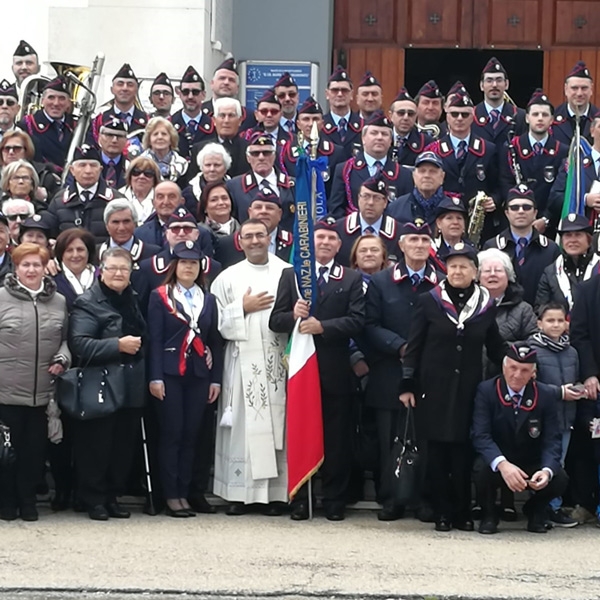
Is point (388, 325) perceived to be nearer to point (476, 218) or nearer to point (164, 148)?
point (476, 218)

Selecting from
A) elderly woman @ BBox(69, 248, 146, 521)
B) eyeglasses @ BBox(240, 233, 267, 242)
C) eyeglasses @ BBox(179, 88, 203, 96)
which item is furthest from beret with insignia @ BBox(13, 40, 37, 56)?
elderly woman @ BBox(69, 248, 146, 521)

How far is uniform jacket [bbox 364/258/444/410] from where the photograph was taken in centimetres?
1121

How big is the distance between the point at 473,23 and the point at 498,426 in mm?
9232

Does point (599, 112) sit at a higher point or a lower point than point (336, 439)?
higher

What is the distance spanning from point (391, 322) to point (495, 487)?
1290mm

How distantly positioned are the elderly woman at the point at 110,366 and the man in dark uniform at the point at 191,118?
3.32m

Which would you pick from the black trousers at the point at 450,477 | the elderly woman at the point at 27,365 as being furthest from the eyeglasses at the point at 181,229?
the black trousers at the point at 450,477

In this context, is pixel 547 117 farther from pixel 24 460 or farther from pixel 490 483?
pixel 24 460

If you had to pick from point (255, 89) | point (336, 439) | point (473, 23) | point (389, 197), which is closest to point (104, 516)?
point (336, 439)

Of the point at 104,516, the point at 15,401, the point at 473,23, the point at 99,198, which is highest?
the point at 473,23

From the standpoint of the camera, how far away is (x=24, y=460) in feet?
35.7

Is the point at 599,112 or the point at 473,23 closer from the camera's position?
the point at 599,112

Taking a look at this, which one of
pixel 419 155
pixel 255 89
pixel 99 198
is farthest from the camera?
pixel 255 89

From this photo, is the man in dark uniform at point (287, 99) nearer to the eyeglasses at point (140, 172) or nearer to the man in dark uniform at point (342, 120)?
the man in dark uniform at point (342, 120)
